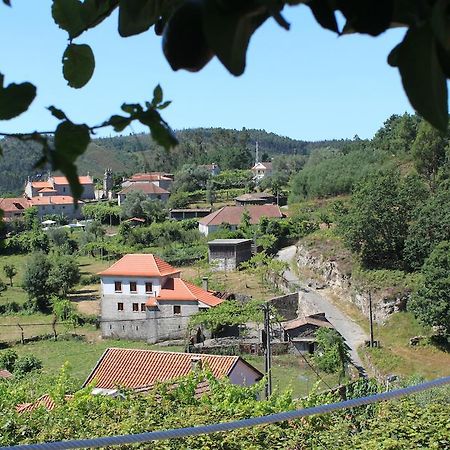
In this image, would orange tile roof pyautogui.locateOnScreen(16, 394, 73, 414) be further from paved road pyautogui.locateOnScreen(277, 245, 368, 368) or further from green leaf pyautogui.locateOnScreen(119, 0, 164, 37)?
paved road pyautogui.locateOnScreen(277, 245, 368, 368)

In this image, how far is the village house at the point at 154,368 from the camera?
9.02m

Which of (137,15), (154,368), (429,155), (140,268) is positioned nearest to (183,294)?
(140,268)

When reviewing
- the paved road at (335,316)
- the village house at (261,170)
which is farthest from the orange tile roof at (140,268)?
the village house at (261,170)

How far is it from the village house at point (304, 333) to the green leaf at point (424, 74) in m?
14.7

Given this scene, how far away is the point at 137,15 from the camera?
588mm

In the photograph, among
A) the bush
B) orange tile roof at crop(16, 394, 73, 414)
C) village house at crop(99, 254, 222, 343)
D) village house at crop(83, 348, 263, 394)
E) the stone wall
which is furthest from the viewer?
village house at crop(99, 254, 222, 343)

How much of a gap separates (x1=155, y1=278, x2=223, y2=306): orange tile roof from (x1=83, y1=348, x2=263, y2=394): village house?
23.3ft

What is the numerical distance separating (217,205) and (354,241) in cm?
2180

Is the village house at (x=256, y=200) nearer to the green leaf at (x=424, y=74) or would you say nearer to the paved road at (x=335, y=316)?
the paved road at (x=335, y=316)

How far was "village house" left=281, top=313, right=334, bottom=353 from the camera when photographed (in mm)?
15039

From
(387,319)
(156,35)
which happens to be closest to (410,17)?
(156,35)

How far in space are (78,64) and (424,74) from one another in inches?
15.9

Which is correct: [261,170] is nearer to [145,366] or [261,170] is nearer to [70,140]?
[145,366]

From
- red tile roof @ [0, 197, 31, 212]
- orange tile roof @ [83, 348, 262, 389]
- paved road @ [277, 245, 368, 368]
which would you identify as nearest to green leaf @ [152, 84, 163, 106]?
orange tile roof @ [83, 348, 262, 389]
